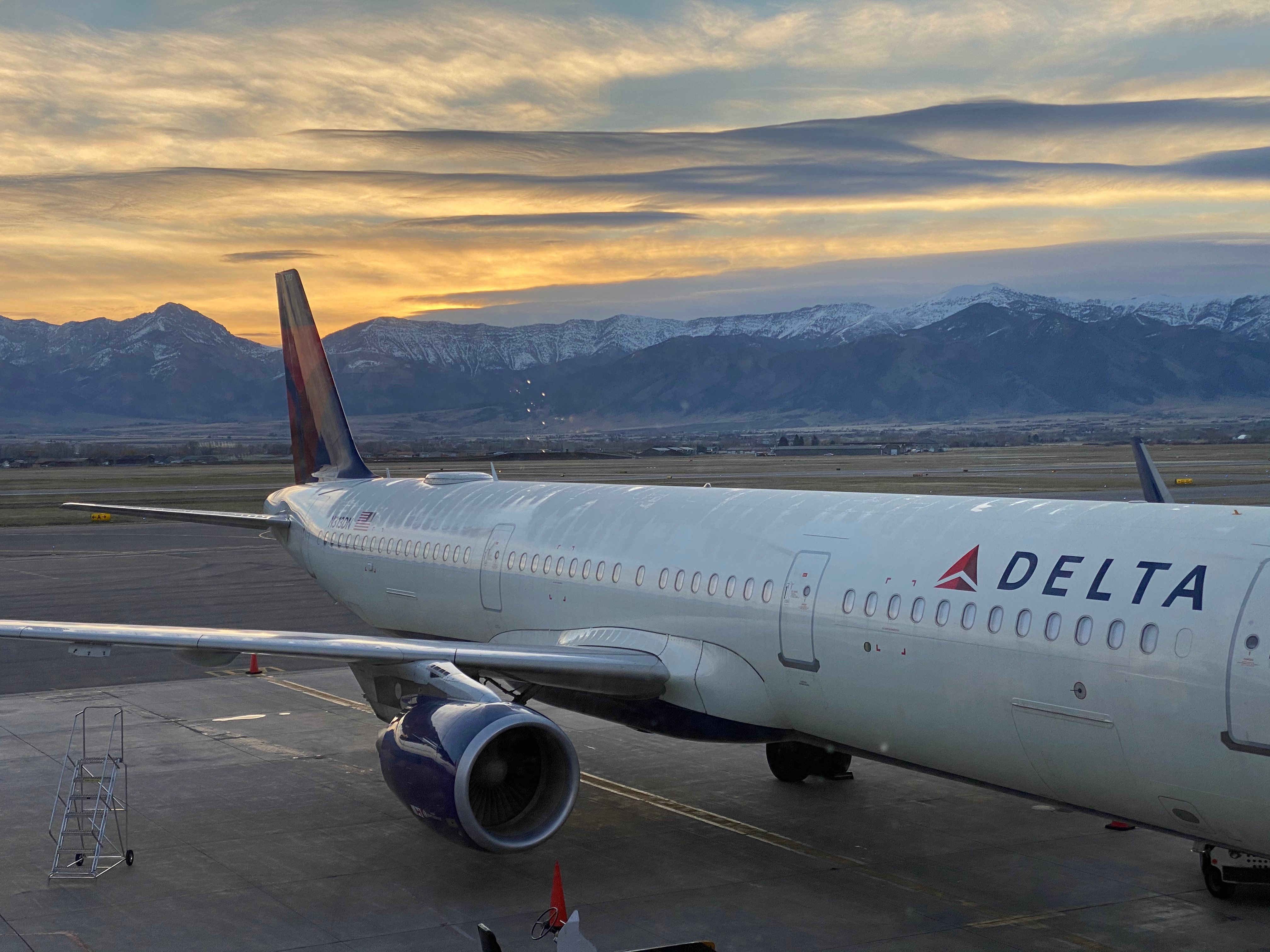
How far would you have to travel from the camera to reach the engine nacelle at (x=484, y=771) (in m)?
13.0

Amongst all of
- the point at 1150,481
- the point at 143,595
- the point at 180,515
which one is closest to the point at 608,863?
the point at 1150,481

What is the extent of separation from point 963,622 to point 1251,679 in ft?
9.04

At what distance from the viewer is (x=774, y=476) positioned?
94438 millimetres

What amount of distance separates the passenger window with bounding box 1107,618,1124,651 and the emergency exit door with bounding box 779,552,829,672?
343 cm

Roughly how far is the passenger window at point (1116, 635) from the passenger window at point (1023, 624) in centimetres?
80

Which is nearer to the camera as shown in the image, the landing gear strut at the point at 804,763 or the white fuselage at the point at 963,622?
the white fuselage at the point at 963,622

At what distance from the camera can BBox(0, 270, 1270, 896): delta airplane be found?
1052cm

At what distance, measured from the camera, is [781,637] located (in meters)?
14.0

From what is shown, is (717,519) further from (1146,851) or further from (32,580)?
(32,580)

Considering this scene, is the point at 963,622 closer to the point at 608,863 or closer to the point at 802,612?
the point at 802,612

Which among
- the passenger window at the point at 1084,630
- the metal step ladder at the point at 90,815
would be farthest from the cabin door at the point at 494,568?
the passenger window at the point at 1084,630

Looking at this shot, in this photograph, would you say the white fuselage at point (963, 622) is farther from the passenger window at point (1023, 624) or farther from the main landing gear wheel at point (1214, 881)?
the main landing gear wheel at point (1214, 881)

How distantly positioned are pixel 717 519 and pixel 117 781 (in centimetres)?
950

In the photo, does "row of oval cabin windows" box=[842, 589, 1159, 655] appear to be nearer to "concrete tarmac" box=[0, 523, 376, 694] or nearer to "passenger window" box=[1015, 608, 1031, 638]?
"passenger window" box=[1015, 608, 1031, 638]
